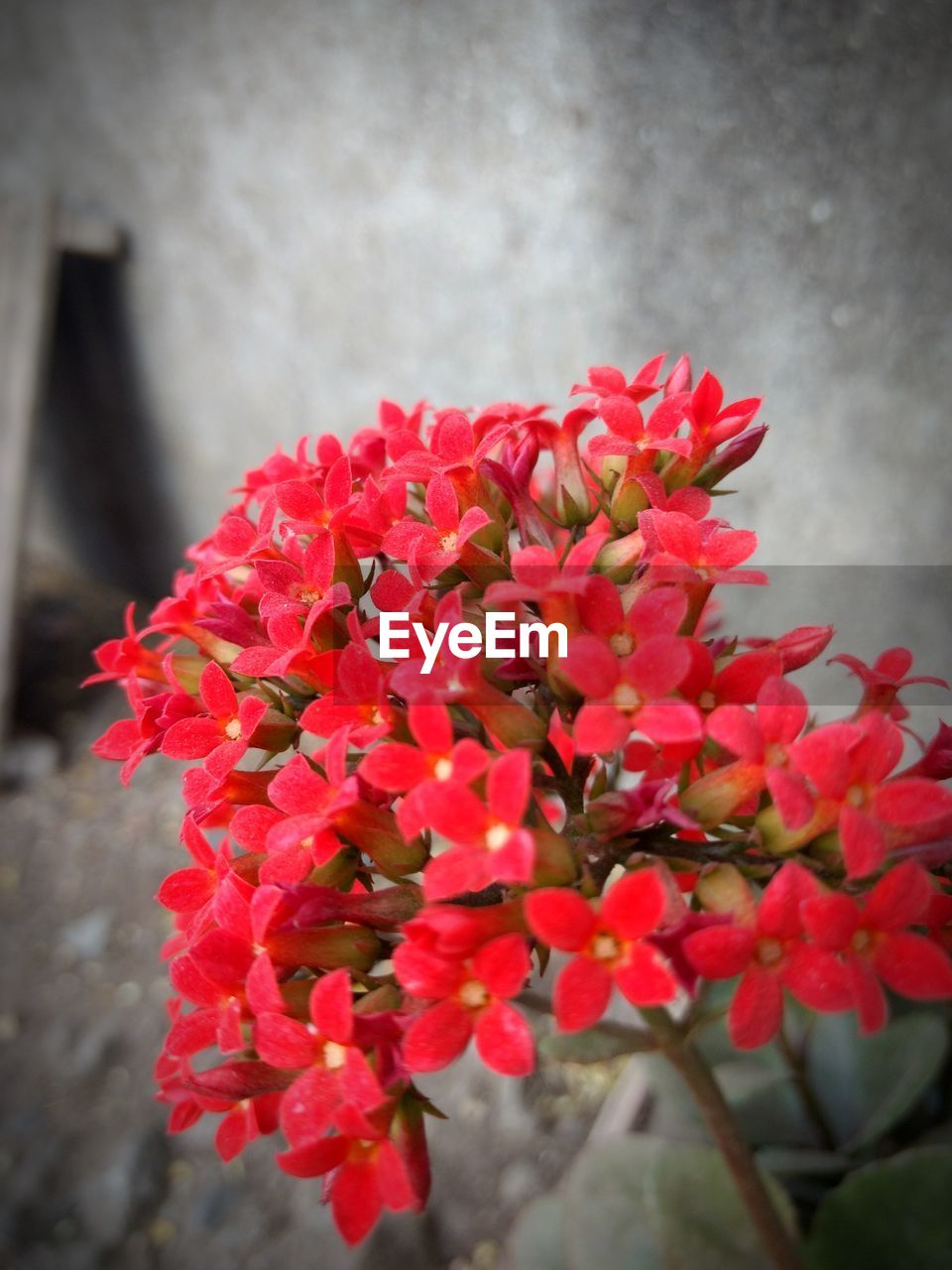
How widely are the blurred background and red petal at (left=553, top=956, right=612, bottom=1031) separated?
0.60 meters

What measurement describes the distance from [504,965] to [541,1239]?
1.65ft

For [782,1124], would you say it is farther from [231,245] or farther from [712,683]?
[231,245]

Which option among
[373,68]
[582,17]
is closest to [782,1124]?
[582,17]

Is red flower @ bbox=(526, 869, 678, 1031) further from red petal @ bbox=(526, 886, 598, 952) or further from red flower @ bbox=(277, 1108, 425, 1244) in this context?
red flower @ bbox=(277, 1108, 425, 1244)

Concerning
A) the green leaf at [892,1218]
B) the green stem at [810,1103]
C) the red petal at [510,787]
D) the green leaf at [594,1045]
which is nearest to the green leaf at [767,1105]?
the green stem at [810,1103]

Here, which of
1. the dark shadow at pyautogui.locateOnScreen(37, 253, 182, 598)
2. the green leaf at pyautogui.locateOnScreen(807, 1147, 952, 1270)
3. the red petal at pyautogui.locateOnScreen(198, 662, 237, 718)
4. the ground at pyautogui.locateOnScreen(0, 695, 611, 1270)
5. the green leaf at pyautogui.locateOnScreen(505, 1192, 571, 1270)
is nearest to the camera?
the red petal at pyautogui.locateOnScreen(198, 662, 237, 718)

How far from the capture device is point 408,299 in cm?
114

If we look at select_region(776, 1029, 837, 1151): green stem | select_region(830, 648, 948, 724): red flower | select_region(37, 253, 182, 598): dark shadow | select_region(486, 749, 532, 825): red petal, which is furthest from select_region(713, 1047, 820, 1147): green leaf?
select_region(37, 253, 182, 598): dark shadow

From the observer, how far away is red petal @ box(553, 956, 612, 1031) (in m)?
0.26

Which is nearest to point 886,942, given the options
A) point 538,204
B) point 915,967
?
point 915,967

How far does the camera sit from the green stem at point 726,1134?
1.41ft

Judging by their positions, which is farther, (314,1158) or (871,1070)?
(871,1070)

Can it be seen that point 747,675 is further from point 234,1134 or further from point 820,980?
point 234,1134

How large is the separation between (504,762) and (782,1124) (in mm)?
537
